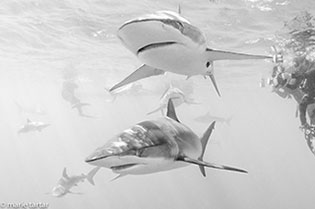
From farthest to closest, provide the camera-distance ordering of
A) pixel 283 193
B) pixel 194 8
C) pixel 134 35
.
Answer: pixel 283 193 → pixel 194 8 → pixel 134 35

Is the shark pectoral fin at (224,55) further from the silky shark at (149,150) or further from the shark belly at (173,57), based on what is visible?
the silky shark at (149,150)

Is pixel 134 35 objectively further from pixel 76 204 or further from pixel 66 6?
pixel 76 204

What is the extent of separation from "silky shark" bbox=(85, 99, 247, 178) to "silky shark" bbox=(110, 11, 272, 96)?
0.69 meters

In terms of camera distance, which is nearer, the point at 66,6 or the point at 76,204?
the point at 66,6

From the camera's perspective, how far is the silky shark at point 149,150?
9.43 ft

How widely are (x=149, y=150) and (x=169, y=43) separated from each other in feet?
3.27

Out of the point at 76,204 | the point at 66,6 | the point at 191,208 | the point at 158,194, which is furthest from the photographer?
the point at 158,194

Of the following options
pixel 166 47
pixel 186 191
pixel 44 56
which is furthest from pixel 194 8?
pixel 186 191

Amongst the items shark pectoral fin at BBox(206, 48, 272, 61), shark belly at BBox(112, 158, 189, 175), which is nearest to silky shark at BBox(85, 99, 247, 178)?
shark belly at BBox(112, 158, 189, 175)

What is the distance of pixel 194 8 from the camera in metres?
15.9

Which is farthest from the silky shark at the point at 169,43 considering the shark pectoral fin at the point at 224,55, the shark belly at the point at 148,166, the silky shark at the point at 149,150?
the shark belly at the point at 148,166

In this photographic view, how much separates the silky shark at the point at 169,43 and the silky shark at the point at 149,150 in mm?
687

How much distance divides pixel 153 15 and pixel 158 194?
41761mm

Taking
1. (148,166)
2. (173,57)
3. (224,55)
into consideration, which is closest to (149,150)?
(148,166)
